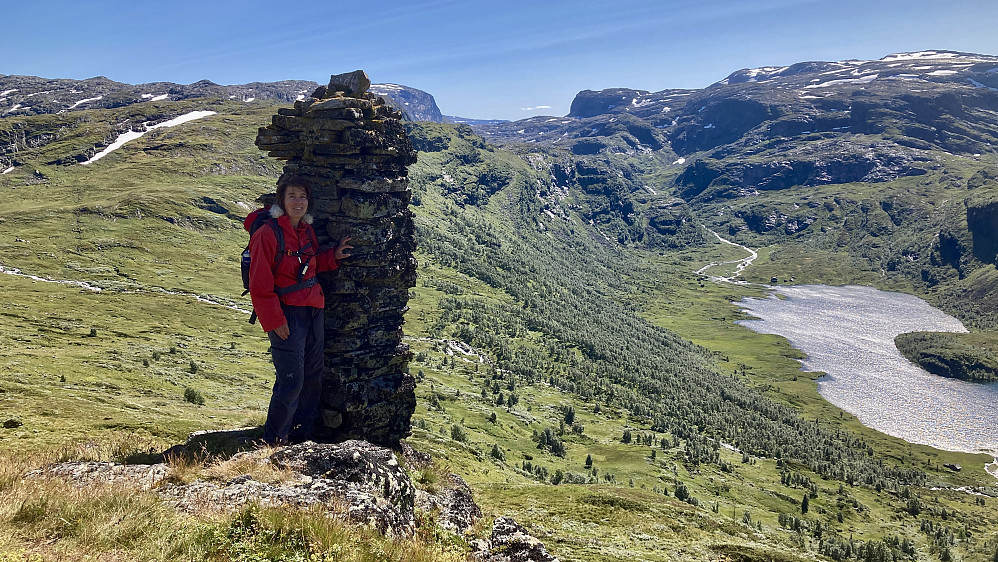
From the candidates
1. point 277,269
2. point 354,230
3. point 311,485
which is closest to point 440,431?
point 354,230

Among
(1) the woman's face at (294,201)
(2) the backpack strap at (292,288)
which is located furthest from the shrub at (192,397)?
(1) the woman's face at (294,201)

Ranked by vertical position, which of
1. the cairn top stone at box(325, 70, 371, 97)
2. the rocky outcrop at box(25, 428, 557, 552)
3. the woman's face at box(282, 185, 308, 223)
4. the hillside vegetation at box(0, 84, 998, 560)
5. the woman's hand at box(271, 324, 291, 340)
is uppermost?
the cairn top stone at box(325, 70, 371, 97)

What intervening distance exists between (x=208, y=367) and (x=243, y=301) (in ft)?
201

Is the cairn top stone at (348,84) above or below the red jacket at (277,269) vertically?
above

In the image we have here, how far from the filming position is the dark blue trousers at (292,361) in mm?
19766

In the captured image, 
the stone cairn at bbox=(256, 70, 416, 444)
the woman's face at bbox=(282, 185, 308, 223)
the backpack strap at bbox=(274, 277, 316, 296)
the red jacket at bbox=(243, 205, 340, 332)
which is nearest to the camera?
the red jacket at bbox=(243, 205, 340, 332)

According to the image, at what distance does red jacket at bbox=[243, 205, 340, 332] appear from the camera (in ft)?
58.2

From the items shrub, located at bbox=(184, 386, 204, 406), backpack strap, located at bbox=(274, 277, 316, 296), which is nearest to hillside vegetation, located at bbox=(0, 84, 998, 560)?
shrub, located at bbox=(184, 386, 204, 406)

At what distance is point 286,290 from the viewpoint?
19.2 metres

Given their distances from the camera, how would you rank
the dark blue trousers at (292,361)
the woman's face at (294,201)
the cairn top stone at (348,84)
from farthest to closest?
the cairn top stone at (348,84) < the dark blue trousers at (292,361) < the woman's face at (294,201)

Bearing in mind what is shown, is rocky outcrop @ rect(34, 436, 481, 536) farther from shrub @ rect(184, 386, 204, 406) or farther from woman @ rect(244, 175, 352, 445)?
shrub @ rect(184, 386, 204, 406)

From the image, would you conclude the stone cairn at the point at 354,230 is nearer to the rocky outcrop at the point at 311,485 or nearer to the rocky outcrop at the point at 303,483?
the rocky outcrop at the point at 311,485

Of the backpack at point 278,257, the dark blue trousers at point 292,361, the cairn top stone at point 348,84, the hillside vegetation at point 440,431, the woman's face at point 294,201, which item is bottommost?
the hillside vegetation at point 440,431

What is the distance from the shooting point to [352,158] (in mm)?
30062
